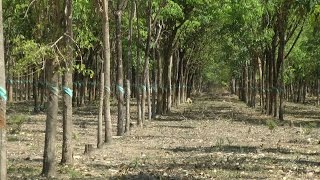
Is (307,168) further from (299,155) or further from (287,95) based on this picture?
(287,95)

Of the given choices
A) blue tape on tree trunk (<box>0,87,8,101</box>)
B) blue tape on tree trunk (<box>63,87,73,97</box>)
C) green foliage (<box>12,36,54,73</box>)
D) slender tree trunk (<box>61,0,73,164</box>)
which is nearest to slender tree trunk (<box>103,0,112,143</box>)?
slender tree trunk (<box>61,0,73,164</box>)

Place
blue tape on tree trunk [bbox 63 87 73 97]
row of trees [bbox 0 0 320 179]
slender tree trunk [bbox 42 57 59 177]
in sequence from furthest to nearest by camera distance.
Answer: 1. blue tape on tree trunk [bbox 63 87 73 97]
2. row of trees [bbox 0 0 320 179]
3. slender tree trunk [bbox 42 57 59 177]

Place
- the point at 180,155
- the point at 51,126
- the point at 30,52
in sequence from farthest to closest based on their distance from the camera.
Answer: the point at 180,155
the point at 51,126
the point at 30,52

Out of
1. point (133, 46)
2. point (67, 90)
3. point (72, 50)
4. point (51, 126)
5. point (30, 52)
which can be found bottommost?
point (51, 126)

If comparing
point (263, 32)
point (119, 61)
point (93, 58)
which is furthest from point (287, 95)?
point (119, 61)

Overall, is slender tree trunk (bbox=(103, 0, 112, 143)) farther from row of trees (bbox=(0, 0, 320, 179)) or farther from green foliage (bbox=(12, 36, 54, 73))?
green foliage (bbox=(12, 36, 54, 73))

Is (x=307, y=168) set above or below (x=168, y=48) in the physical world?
below

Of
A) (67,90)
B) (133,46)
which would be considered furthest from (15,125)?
(133,46)

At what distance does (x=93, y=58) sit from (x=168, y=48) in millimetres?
12818

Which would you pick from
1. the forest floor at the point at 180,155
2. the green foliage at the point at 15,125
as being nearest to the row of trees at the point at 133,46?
the forest floor at the point at 180,155

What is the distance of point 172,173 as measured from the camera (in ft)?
34.6

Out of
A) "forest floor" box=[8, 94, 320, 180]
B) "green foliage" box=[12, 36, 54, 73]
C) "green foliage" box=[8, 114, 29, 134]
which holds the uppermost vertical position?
"green foliage" box=[12, 36, 54, 73]

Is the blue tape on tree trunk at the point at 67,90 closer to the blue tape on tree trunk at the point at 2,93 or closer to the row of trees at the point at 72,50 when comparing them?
the row of trees at the point at 72,50

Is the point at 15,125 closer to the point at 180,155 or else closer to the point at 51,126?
the point at 180,155
